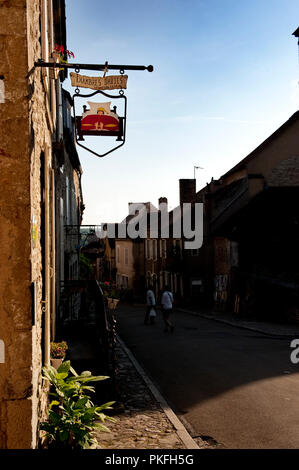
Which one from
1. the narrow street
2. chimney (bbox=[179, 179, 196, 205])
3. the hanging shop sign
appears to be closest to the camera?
the hanging shop sign

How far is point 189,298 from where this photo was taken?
124 ft

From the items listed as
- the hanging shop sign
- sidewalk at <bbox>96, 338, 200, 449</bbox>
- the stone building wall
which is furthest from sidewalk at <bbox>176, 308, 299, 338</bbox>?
the stone building wall

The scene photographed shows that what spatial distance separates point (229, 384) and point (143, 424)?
9.34ft

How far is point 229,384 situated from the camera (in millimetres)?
9695

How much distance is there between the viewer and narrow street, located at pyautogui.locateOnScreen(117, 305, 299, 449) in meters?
6.97

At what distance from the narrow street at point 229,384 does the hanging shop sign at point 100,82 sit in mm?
4887

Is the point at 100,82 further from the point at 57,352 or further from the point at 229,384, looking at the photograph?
the point at 229,384

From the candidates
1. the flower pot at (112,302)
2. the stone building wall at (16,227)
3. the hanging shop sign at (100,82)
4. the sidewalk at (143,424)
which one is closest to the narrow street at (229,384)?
the sidewalk at (143,424)

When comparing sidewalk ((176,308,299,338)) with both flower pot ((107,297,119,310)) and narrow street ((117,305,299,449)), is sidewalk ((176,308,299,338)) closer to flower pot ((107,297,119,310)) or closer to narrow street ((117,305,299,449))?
narrow street ((117,305,299,449))

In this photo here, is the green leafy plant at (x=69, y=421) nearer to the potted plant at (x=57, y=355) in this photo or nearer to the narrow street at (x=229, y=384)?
the potted plant at (x=57, y=355)

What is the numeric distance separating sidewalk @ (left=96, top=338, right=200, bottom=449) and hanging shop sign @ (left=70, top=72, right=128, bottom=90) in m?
4.59

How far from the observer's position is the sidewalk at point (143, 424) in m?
6.48

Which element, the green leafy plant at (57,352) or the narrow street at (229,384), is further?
the green leafy plant at (57,352)
